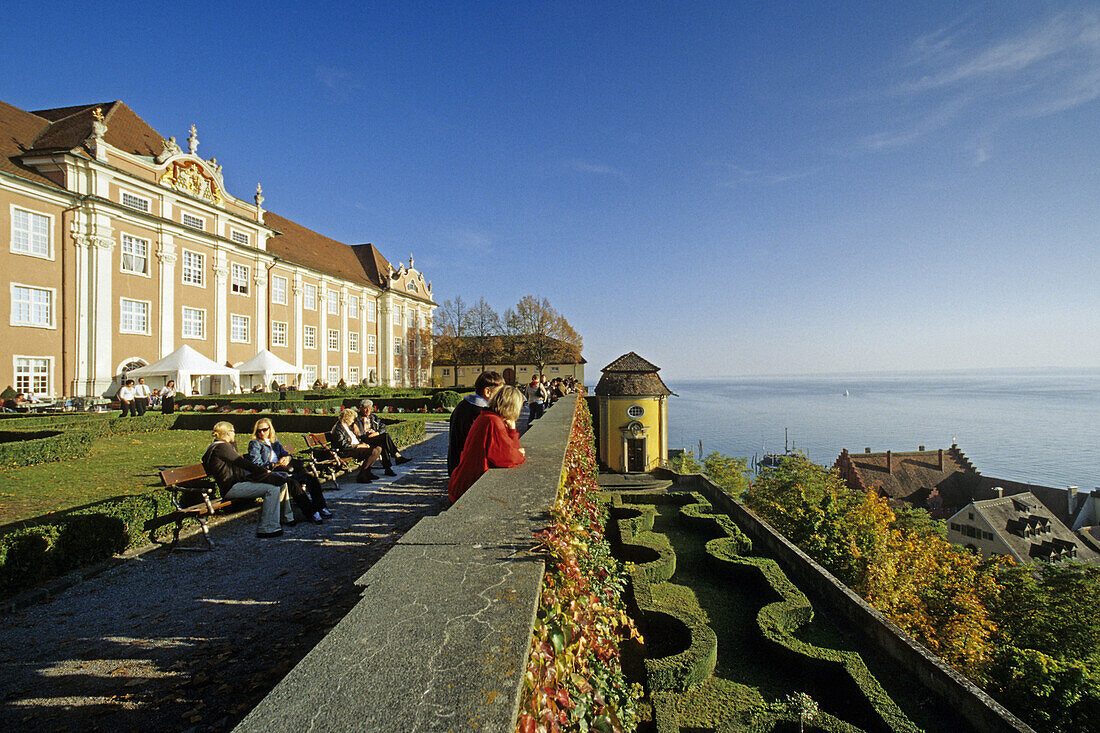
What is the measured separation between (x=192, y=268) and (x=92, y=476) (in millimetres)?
27205

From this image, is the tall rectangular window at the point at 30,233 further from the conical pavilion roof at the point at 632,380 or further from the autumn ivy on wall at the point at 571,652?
the autumn ivy on wall at the point at 571,652

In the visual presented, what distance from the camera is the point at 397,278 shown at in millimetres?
58094

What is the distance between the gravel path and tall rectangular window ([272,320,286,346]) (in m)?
37.3

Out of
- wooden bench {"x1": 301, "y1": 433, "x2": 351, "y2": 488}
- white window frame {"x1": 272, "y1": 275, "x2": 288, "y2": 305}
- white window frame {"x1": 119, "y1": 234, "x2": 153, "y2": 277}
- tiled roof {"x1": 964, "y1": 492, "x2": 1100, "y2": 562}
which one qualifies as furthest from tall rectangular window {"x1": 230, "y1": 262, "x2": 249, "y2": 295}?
tiled roof {"x1": 964, "y1": 492, "x2": 1100, "y2": 562}

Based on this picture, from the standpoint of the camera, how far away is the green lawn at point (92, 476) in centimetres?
817

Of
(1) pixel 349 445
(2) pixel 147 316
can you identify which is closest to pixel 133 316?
(2) pixel 147 316

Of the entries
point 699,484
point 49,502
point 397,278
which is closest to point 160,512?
point 49,502

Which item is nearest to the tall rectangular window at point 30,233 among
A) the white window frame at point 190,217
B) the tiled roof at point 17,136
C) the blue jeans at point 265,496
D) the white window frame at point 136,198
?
the tiled roof at point 17,136

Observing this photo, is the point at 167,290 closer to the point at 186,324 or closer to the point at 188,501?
the point at 186,324

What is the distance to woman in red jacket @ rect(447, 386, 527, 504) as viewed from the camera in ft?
14.8

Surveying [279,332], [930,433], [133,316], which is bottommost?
[930,433]

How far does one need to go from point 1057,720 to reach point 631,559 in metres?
7.27

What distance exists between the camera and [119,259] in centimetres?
2762

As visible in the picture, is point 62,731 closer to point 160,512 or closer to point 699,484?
point 160,512
